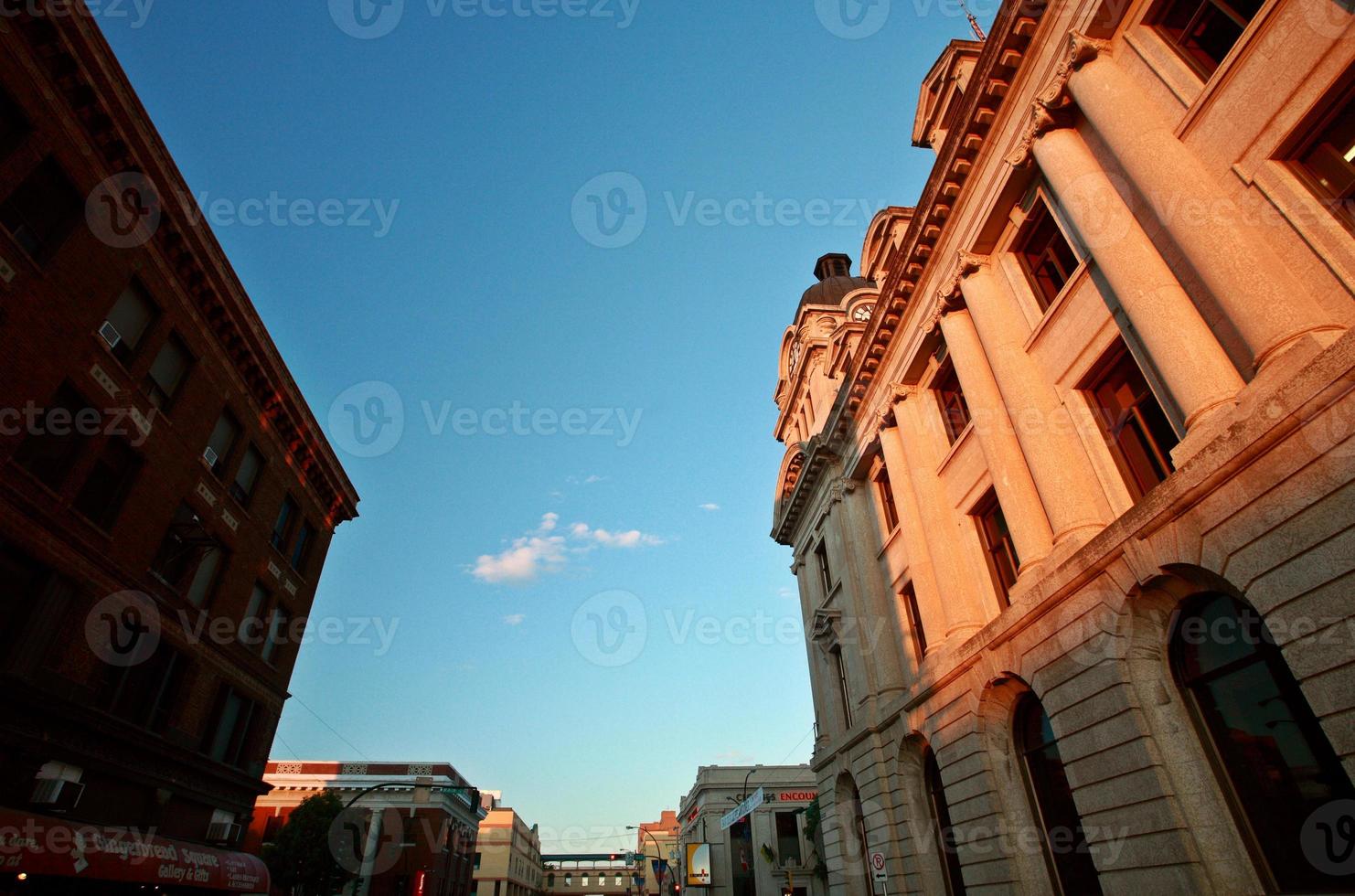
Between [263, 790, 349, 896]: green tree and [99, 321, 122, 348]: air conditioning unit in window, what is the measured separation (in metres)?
28.0

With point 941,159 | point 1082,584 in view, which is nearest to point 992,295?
point 941,159

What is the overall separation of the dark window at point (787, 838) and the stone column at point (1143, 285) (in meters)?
51.4

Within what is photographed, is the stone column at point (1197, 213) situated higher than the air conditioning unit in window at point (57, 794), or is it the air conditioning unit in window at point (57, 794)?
the stone column at point (1197, 213)

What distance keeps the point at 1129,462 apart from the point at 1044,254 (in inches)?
225

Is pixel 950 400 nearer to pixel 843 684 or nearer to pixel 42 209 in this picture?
pixel 843 684

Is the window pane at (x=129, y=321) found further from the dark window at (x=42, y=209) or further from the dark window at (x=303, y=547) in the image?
the dark window at (x=303, y=547)

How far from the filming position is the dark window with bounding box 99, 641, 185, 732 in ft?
56.4

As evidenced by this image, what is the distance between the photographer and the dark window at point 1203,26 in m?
10.9

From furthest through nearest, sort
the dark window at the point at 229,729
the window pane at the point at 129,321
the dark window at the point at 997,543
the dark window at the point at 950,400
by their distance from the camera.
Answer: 1. the dark window at the point at 229,729
2. the dark window at the point at 950,400
3. the window pane at the point at 129,321
4. the dark window at the point at 997,543

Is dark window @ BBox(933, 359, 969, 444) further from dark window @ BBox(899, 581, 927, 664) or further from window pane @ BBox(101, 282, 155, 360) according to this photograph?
window pane @ BBox(101, 282, 155, 360)

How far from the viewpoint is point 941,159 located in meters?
17.5

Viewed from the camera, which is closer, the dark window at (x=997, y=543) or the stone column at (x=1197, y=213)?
the stone column at (x=1197, y=213)

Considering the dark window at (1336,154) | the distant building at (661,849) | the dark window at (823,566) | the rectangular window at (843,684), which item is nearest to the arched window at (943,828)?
the rectangular window at (843,684)

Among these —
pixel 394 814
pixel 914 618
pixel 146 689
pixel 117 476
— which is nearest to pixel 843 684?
pixel 914 618
